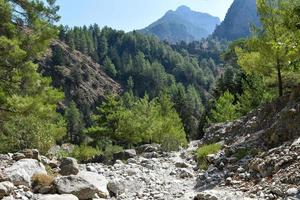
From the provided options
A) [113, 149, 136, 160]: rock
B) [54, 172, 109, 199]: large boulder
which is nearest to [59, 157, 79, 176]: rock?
[54, 172, 109, 199]: large boulder

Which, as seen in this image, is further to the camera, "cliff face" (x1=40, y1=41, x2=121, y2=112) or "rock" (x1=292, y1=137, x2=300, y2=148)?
"cliff face" (x1=40, y1=41, x2=121, y2=112)

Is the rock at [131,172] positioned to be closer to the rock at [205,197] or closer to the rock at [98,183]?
the rock at [98,183]

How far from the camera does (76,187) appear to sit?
462 inches

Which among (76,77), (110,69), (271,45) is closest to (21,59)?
(271,45)

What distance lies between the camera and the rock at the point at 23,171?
11.9 m

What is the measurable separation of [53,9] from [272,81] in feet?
44.6

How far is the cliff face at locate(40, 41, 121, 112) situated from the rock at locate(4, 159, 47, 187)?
134194 mm

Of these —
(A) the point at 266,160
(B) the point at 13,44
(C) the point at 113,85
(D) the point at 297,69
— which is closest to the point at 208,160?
(A) the point at 266,160

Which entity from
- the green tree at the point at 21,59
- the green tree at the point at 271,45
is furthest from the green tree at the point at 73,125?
the green tree at the point at 21,59

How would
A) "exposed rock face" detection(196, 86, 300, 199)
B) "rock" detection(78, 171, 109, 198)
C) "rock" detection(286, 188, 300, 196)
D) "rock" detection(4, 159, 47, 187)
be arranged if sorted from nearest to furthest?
"rock" detection(286, 188, 300, 196)
"exposed rock face" detection(196, 86, 300, 199)
"rock" detection(4, 159, 47, 187)
"rock" detection(78, 171, 109, 198)

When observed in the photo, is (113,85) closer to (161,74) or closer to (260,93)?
(161,74)

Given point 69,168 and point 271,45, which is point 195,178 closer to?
point 69,168

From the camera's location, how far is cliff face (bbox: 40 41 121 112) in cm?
15412

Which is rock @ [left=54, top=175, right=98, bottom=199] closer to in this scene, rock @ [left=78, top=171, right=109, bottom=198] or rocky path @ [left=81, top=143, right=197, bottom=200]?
rock @ [left=78, top=171, right=109, bottom=198]
